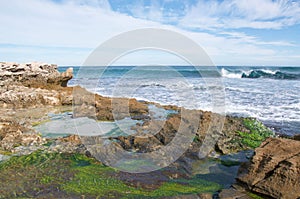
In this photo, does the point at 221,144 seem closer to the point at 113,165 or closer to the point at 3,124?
the point at 113,165

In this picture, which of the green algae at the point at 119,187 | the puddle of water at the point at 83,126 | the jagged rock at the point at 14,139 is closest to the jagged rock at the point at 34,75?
the puddle of water at the point at 83,126

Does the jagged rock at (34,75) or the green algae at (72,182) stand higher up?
the jagged rock at (34,75)

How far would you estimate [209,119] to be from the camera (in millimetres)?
9688

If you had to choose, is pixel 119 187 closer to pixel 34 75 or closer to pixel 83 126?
pixel 83 126

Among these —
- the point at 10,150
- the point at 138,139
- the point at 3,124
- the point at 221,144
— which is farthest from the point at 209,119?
the point at 3,124

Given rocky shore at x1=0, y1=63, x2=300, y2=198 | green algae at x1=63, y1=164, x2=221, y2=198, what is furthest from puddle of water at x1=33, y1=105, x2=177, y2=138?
green algae at x1=63, y1=164, x2=221, y2=198

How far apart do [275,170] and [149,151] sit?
335 centimetres

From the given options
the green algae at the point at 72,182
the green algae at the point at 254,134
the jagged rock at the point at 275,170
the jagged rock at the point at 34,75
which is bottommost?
the green algae at the point at 72,182

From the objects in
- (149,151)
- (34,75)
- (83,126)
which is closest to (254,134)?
(149,151)

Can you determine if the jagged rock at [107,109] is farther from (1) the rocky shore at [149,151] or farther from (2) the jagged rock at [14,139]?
(2) the jagged rock at [14,139]

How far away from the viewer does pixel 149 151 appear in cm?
735

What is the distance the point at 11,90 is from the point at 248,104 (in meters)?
14.4

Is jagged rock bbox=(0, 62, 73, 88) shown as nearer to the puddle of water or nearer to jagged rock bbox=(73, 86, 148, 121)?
jagged rock bbox=(73, 86, 148, 121)

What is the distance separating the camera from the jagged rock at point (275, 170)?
4738mm
